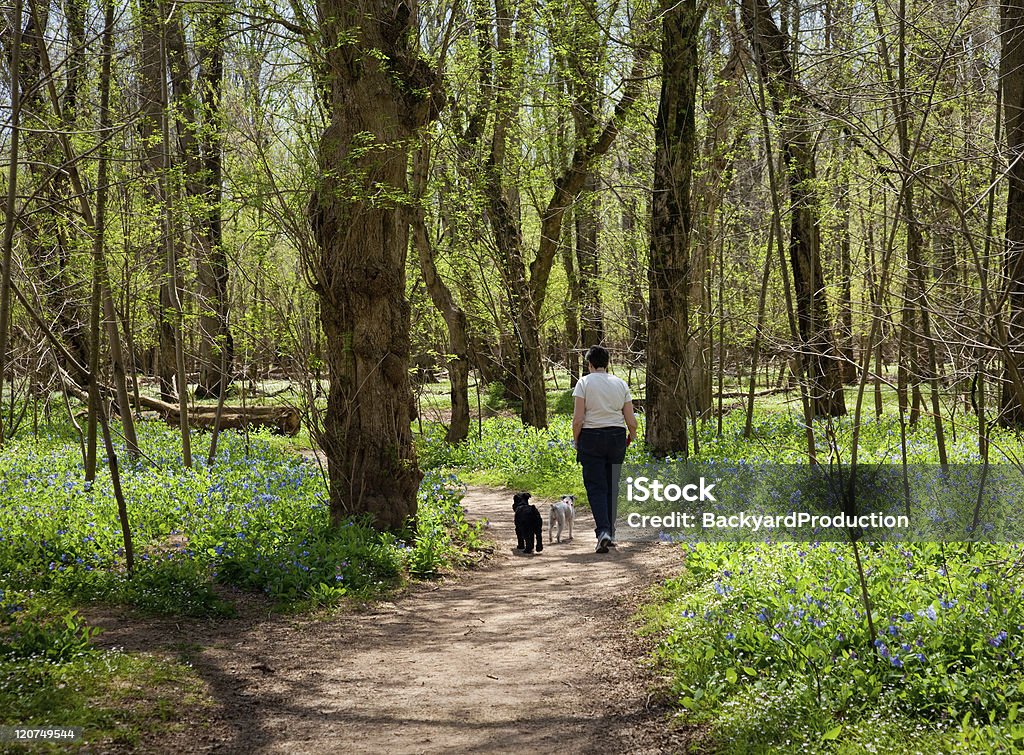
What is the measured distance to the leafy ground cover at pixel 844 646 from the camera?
12.5ft

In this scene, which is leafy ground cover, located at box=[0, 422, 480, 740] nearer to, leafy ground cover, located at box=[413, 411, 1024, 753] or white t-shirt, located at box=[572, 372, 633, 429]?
white t-shirt, located at box=[572, 372, 633, 429]

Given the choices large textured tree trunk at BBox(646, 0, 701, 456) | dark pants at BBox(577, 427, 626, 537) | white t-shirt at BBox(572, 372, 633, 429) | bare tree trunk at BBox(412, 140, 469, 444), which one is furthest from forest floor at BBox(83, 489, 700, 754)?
bare tree trunk at BBox(412, 140, 469, 444)

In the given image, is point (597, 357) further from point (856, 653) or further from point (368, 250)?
point (856, 653)

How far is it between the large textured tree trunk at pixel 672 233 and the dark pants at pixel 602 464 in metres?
3.73

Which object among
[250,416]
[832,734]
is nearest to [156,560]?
[832,734]

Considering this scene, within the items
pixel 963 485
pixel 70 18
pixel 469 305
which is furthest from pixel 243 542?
pixel 469 305

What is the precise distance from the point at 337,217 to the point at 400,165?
0.76m

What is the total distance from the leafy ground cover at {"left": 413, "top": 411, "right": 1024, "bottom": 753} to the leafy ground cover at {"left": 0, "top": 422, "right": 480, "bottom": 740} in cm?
250

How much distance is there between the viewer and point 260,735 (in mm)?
4453

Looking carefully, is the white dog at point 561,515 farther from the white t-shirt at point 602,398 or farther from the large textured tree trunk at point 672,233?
the large textured tree trunk at point 672,233

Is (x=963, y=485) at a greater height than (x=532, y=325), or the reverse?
(x=532, y=325)

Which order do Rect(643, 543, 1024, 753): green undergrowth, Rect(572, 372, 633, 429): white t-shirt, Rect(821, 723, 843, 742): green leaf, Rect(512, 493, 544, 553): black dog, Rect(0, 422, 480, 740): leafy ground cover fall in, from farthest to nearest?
Rect(512, 493, 544, 553): black dog
Rect(572, 372, 633, 429): white t-shirt
Rect(0, 422, 480, 740): leafy ground cover
Rect(643, 543, 1024, 753): green undergrowth
Rect(821, 723, 843, 742): green leaf

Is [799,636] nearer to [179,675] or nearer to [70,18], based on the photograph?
[179,675]

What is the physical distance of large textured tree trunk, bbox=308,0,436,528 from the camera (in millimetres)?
7891
